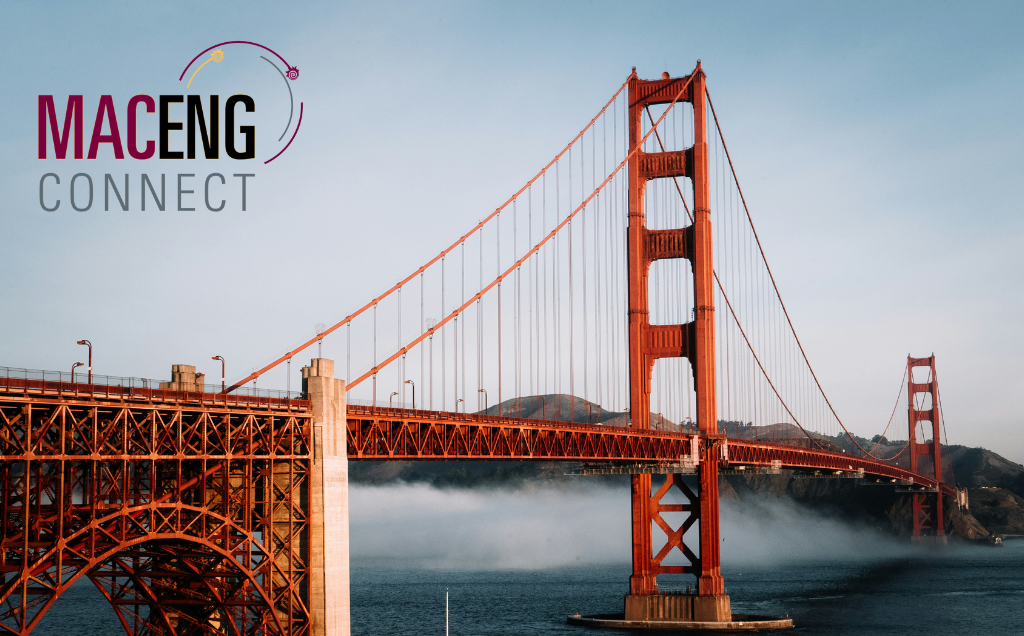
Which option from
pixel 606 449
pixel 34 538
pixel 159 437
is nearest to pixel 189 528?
pixel 159 437

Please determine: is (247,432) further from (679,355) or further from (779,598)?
(779,598)

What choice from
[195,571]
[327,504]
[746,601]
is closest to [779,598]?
[746,601]

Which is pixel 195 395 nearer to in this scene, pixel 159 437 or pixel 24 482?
pixel 159 437

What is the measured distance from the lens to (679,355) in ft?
295

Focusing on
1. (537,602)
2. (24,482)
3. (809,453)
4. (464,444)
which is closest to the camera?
(24,482)

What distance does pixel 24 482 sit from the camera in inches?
1543

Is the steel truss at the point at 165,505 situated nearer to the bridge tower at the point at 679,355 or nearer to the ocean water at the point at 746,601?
the bridge tower at the point at 679,355

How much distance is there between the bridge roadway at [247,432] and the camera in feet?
132

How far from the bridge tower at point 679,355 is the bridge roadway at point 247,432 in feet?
11.2

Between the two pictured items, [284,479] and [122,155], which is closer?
[122,155]

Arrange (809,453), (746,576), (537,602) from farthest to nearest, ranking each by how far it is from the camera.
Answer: (746,576) < (537,602) < (809,453)

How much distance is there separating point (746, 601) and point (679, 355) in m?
39.2

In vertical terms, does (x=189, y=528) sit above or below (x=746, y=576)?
above

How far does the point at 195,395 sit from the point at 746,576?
13891 cm
